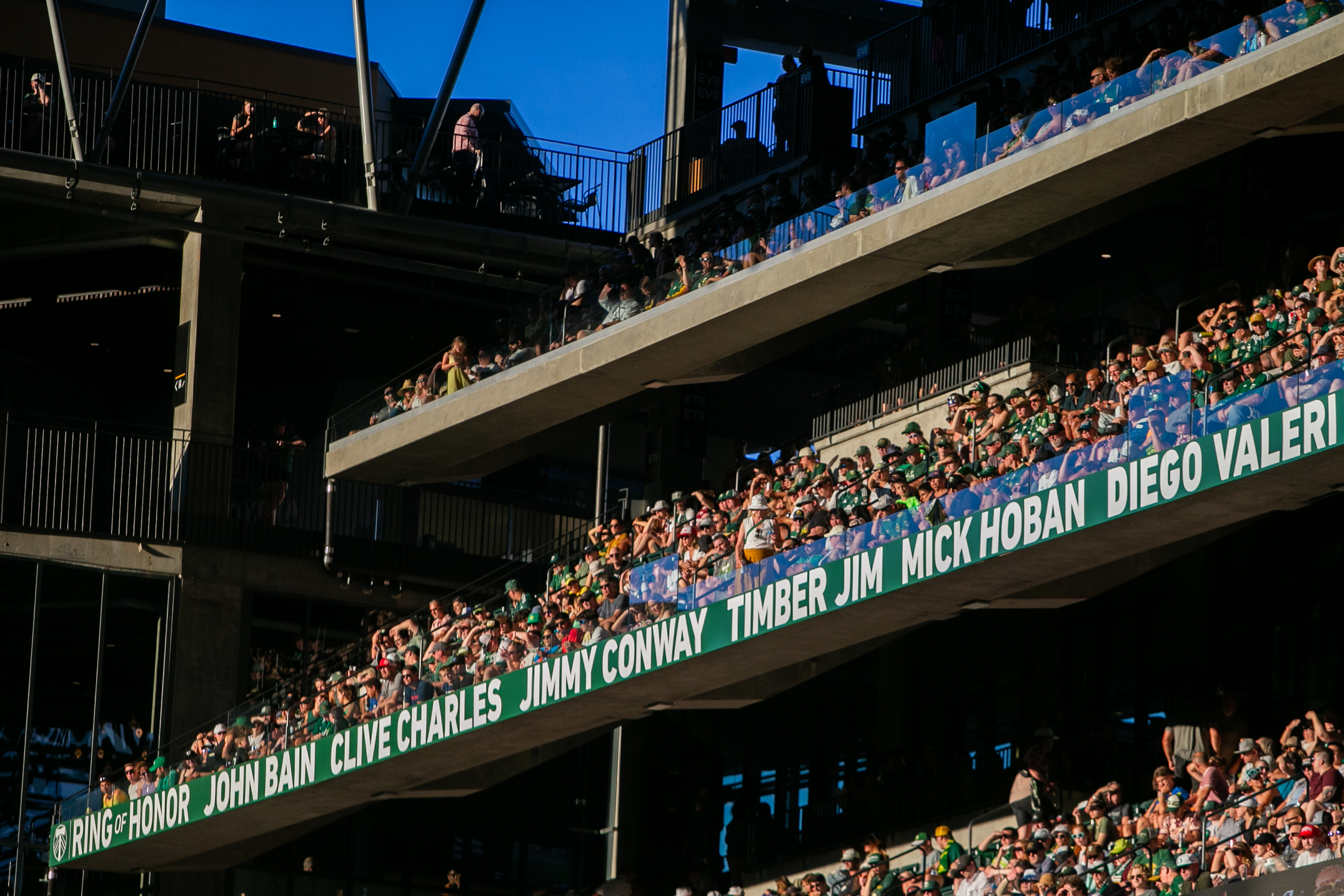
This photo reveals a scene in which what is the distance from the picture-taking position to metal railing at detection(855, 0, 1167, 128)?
27453 mm

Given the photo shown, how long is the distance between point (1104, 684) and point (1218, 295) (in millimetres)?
4678

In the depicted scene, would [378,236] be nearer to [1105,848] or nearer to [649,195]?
[649,195]

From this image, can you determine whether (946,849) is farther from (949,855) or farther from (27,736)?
(27,736)

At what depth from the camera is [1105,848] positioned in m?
20.0

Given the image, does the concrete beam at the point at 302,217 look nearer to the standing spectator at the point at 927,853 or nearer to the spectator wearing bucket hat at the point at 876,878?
the standing spectator at the point at 927,853

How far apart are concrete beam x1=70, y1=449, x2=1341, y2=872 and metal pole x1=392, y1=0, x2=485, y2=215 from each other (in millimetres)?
8334

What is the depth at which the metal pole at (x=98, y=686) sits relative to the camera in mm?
30078

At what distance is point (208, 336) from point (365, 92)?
412cm

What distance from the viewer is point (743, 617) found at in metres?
23.0

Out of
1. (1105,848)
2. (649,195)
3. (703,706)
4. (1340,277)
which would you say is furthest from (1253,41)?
(649,195)

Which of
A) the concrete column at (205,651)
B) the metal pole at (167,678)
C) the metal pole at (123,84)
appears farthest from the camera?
the concrete column at (205,651)

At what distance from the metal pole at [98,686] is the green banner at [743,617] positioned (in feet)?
2.78

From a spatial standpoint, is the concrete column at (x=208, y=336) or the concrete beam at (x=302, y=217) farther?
the concrete column at (x=208, y=336)

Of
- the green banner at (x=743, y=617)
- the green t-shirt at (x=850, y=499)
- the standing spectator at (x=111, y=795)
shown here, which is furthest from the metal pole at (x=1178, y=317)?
the standing spectator at (x=111, y=795)
